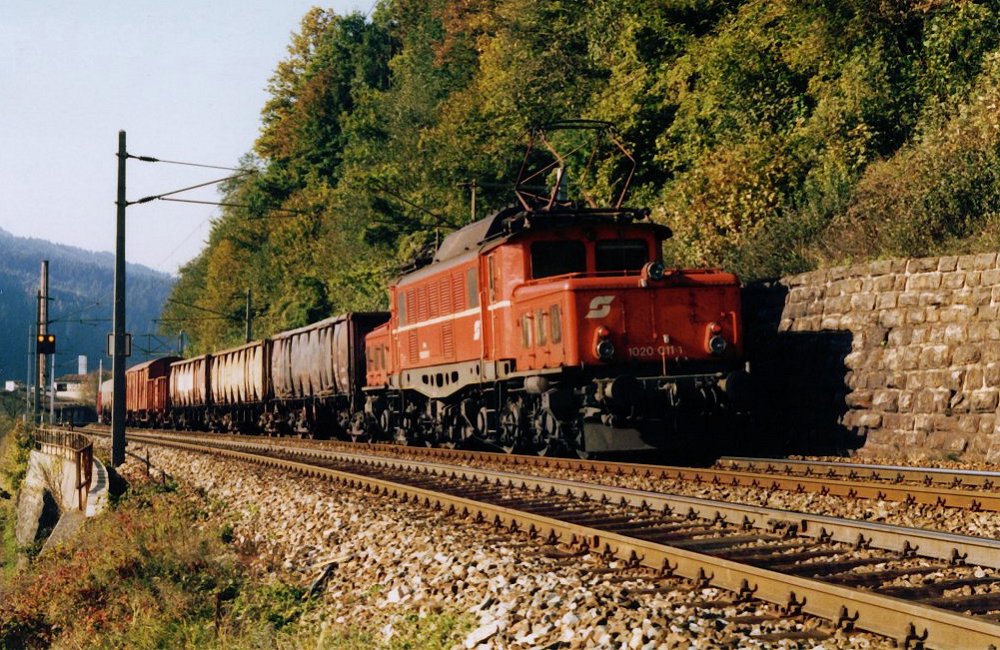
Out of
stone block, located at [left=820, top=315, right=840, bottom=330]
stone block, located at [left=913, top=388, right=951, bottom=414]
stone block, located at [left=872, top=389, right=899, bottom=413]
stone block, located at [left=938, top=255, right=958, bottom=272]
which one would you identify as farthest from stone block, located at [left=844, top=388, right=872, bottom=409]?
stone block, located at [left=938, top=255, right=958, bottom=272]

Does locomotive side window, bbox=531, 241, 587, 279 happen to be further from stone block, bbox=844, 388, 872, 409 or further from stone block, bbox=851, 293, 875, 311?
stone block, bbox=844, 388, 872, 409

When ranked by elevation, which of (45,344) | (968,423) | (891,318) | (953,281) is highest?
(45,344)

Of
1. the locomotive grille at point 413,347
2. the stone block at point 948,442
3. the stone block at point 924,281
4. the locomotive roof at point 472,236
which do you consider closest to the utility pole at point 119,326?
the locomotive grille at point 413,347

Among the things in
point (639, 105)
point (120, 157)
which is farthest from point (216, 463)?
Answer: point (639, 105)

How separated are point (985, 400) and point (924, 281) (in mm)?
2111

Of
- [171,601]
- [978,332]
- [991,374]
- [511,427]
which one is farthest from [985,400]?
[171,601]

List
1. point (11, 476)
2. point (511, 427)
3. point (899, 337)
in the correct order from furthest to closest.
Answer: point (11, 476), point (511, 427), point (899, 337)

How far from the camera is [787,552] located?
857 cm

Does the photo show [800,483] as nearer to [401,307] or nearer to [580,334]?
[580,334]

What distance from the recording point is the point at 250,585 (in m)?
10.5

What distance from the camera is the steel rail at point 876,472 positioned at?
38.6ft

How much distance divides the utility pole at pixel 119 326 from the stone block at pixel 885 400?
1407 cm

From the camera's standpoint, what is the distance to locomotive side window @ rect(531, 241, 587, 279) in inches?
662

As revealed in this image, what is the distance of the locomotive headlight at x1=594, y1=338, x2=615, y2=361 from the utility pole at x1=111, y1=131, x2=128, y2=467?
1105cm
